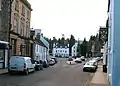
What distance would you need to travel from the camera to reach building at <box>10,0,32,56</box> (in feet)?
152

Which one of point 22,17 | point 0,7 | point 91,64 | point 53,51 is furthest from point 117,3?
point 53,51

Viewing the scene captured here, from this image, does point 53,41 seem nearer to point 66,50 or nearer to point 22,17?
point 66,50

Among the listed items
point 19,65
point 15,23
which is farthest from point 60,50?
point 19,65

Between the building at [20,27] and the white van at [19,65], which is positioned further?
the building at [20,27]

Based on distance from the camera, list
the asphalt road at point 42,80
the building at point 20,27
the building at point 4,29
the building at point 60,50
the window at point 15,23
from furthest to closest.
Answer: the building at point 60,50 < the window at point 15,23 < the building at point 20,27 < the building at point 4,29 < the asphalt road at point 42,80

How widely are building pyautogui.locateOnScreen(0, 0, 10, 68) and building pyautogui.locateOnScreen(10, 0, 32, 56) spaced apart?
5.83 feet

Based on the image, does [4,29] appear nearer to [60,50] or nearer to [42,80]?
[42,80]

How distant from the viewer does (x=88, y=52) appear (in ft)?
515

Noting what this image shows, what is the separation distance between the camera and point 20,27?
2034 inches

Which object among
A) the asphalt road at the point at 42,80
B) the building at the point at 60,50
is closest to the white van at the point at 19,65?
the asphalt road at the point at 42,80

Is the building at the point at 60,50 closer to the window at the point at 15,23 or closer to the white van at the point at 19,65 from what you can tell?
the window at the point at 15,23

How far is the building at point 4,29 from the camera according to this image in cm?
4167

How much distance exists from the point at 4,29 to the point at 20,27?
9352mm

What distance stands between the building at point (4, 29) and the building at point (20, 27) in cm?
178
